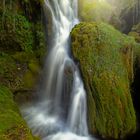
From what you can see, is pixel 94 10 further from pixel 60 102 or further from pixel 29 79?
pixel 60 102

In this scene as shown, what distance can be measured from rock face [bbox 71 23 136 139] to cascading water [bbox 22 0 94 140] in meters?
0.32

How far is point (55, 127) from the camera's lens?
7875 millimetres

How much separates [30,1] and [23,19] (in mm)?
746

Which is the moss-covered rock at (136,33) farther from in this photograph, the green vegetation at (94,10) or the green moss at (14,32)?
the green moss at (14,32)

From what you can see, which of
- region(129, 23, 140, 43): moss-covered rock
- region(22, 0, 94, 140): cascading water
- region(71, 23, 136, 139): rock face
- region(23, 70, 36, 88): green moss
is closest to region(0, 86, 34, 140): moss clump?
region(22, 0, 94, 140): cascading water

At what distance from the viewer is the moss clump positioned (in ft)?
18.4

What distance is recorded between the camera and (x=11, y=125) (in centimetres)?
593

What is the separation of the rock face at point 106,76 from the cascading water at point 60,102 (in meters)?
0.32

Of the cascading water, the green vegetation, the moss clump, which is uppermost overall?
the green vegetation

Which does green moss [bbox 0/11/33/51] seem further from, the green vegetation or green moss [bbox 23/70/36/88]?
the green vegetation

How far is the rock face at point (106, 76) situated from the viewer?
7766 millimetres

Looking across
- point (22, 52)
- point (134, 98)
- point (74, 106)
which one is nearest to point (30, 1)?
point (22, 52)

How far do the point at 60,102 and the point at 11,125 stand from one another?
298cm

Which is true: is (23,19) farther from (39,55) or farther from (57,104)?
(57,104)
